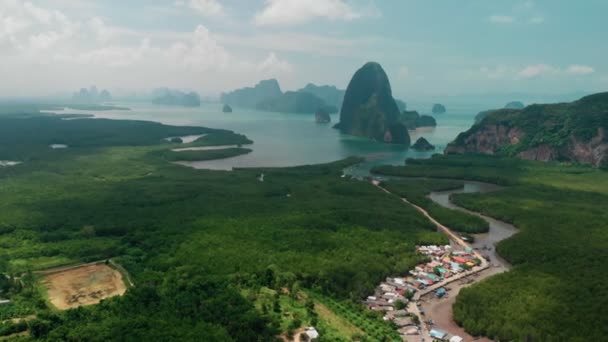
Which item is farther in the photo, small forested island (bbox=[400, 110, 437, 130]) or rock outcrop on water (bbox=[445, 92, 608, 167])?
small forested island (bbox=[400, 110, 437, 130])

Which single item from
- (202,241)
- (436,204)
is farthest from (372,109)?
(202,241)

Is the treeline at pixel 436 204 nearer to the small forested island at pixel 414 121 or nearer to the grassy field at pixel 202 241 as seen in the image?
the grassy field at pixel 202 241

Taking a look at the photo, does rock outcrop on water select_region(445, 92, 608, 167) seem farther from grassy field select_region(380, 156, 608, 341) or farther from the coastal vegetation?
the coastal vegetation

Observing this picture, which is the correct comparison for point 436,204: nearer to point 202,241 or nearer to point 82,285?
point 202,241

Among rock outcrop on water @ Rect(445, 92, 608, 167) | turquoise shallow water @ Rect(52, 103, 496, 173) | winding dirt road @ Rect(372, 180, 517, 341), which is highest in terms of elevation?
rock outcrop on water @ Rect(445, 92, 608, 167)

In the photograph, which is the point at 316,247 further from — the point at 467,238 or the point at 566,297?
the point at 566,297

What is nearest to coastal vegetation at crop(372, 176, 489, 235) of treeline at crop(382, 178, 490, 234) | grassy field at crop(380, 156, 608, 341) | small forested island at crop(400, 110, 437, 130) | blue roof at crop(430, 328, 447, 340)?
treeline at crop(382, 178, 490, 234)

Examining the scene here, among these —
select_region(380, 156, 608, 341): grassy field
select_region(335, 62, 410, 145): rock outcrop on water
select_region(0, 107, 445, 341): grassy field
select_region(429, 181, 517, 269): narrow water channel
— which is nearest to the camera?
select_region(0, 107, 445, 341): grassy field
